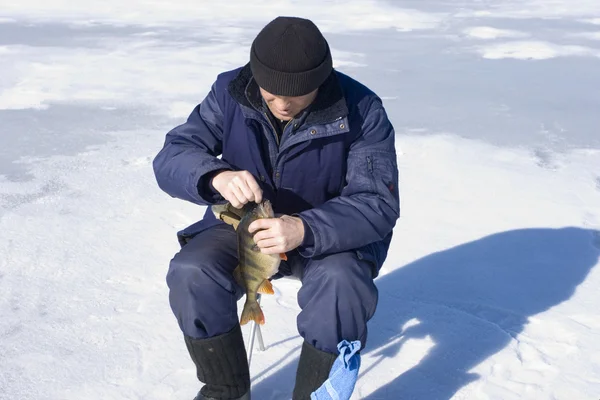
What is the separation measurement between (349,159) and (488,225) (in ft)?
6.34

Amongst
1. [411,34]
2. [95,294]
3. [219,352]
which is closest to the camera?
[219,352]

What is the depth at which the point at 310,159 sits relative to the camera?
2.61 metres

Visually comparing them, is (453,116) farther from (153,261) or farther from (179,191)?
(179,191)

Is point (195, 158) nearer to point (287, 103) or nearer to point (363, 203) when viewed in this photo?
point (287, 103)

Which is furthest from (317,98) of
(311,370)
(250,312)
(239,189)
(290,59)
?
(311,370)

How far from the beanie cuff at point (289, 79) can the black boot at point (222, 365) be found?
83cm

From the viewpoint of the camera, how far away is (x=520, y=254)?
3928 millimetres

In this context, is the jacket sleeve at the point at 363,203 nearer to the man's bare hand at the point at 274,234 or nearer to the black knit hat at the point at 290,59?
the man's bare hand at the point at 274,234

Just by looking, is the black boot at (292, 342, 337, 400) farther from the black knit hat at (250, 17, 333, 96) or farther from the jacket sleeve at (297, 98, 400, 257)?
the black knit hat at (250, 17, 333, 96)

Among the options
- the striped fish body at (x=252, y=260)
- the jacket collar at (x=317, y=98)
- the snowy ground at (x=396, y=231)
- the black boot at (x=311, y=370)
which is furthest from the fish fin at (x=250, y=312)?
the jacket collar at (x=317, y=98)

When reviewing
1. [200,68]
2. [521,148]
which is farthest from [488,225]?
[200,68]

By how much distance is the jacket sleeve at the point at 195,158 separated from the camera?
2.50 meters

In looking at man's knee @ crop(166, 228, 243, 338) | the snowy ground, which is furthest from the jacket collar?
the snowy ground

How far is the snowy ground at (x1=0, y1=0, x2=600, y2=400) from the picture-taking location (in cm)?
291
